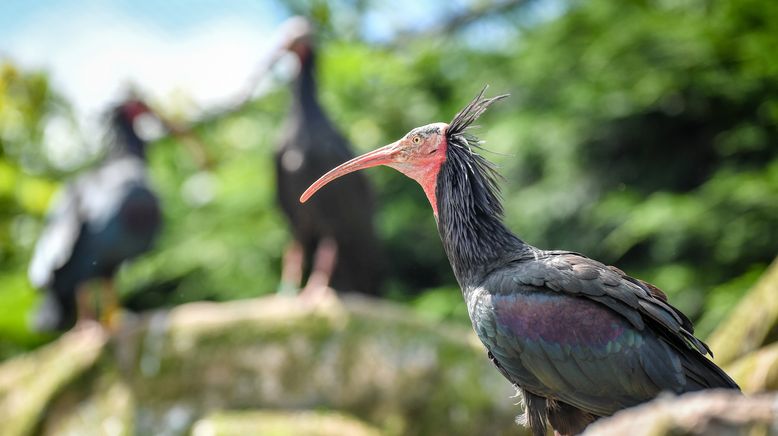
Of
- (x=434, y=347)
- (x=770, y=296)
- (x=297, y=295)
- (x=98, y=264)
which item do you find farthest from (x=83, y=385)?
(x=770, y=296)

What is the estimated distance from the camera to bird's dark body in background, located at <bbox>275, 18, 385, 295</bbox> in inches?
376

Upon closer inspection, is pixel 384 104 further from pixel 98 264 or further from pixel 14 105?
pixel 14 105

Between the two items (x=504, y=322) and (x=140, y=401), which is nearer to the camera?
(x=504, y=322)

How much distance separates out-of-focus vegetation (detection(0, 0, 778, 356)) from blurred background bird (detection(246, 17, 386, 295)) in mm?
956

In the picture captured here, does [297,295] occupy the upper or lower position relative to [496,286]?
upper

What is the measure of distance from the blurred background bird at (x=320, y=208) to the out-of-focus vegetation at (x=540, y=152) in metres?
0.96

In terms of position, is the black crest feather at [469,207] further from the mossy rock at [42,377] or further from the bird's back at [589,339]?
the mossy rock at [42,377]

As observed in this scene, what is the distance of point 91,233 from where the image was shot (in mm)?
9594

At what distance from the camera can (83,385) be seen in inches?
344

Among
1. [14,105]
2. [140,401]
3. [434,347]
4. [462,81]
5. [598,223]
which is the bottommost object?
[140,401]

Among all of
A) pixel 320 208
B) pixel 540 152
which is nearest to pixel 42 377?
pixel 320 208

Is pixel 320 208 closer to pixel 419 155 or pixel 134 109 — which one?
pixel 134 109

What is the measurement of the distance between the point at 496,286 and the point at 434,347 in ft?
11.6

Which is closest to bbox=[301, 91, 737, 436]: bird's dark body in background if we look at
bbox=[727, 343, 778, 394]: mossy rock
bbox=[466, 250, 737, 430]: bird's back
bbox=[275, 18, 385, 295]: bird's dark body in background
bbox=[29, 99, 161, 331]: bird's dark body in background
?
bbox=[466, 250, 737, 430]: bird's back
